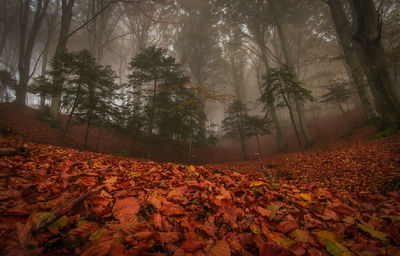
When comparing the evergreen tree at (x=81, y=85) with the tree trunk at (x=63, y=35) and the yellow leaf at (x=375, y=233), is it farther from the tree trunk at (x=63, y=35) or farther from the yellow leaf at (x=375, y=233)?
the yellow leaf at (x=375, y=233)

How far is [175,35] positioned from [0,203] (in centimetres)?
2502

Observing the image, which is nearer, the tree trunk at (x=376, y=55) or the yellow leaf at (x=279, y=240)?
the yellow leaf at (x=279, y=240)

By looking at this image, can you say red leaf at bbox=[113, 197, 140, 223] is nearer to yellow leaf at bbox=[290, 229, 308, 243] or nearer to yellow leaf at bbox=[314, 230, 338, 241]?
yellow leaf at bbox=[290, 229, 308, 243]

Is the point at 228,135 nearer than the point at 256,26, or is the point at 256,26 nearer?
the point at 256,26

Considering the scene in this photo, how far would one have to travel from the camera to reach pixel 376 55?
639cm

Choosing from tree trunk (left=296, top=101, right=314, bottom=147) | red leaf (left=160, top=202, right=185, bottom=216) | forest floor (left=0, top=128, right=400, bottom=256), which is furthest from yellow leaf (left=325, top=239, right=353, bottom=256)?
tree trunk (left=296, top=101, right=314, bottom=147)

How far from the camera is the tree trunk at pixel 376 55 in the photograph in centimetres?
583

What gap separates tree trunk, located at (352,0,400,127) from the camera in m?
5.83

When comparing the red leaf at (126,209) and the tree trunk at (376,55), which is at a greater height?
the tree trunk at (376,55)

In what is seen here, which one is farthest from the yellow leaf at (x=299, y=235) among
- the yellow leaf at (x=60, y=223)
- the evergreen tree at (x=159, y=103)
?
the evergreen tree at (x=159, y=103)

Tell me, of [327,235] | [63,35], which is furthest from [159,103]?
[327,235]

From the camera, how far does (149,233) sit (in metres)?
0.98

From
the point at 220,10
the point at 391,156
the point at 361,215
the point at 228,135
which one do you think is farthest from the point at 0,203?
the point at 220,10

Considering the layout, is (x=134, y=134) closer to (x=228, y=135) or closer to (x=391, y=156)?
(x=228, y=135)
